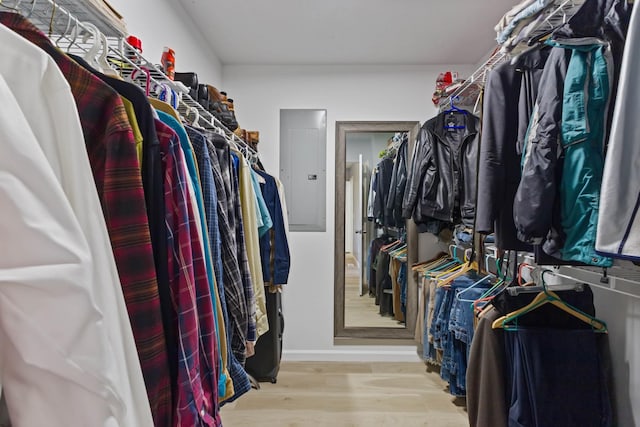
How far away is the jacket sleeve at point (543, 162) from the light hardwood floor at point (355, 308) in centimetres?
196

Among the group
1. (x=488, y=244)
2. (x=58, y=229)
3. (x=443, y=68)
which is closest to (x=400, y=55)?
(x=443, y=68)

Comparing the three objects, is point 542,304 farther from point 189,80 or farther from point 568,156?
point 189,80

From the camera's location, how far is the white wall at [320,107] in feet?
9.36

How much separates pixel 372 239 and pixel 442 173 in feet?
2.99

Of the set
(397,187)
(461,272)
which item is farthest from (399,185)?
(461,272)

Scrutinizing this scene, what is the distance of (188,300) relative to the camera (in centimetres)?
66

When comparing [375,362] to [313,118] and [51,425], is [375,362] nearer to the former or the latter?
[313,118]

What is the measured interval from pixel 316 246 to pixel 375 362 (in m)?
1.04

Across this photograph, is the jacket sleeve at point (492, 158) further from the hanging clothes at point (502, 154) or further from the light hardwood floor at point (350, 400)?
the light hardwood floor at point (350, 400)

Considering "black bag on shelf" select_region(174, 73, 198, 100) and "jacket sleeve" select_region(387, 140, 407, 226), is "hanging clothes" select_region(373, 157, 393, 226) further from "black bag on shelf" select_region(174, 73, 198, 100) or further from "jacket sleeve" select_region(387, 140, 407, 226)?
"black bag on shelf" select_region(174, 73, 198, 100)

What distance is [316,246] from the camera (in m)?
2.90

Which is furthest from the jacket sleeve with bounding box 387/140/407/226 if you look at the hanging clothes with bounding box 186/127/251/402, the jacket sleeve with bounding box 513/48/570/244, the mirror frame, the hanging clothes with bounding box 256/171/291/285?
the hanging clothes with bounding box 186/127/251/402

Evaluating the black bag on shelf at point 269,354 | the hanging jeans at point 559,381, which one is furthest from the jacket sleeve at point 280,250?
the hanging jeans at point 559,381

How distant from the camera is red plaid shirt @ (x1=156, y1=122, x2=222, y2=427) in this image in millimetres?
635
